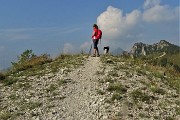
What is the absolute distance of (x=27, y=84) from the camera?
2216 cm

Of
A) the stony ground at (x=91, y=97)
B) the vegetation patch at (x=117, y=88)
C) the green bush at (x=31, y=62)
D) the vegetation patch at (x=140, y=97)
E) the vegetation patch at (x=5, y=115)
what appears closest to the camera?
the vegetation patch at (x=5, y=115)

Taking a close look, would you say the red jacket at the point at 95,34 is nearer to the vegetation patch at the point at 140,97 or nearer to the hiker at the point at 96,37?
the hiker at the point at 96,37

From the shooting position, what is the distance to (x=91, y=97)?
19.0m

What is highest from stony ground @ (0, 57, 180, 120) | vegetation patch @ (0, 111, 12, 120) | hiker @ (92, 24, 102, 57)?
hiker @ (92, 24, 102, 57)

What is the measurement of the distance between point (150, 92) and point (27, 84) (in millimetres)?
7258

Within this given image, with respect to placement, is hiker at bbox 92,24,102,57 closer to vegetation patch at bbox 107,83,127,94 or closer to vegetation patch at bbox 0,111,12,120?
vegetation patch at bbox 107,83,127,94

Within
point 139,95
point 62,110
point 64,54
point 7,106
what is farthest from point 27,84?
point 64,54

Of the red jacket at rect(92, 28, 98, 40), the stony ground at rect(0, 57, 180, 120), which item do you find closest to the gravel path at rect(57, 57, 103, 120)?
the stony ground at rect(0, 57, 180, 120)

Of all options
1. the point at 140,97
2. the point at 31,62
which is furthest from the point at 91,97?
the point at 31,62

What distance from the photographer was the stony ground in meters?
16.9

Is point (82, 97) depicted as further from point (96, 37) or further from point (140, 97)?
point (96, 37)

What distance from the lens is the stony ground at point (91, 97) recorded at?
1694 cm

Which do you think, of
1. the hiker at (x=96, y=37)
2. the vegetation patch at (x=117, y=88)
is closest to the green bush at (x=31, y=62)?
the hiker at (x=96, y=37)

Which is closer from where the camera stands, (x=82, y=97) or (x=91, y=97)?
(x=91, y=97)
